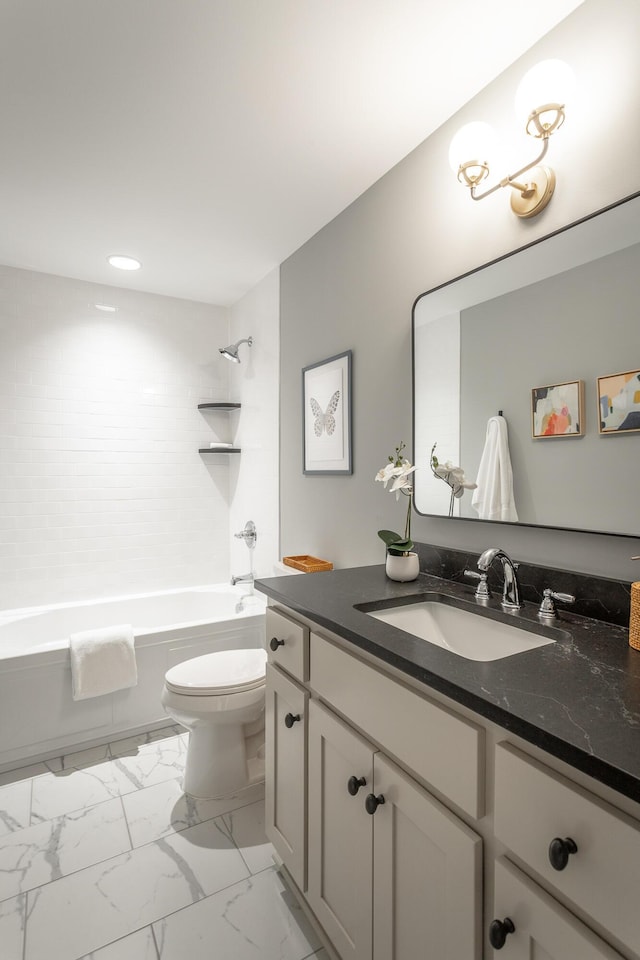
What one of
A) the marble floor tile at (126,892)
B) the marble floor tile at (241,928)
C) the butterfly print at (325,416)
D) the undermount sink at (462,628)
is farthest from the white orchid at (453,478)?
the marble floor tile at (126,892)

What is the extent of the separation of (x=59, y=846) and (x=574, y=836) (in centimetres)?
186

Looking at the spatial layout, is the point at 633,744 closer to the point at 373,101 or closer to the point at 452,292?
the point at 452,292

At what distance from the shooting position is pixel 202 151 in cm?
189

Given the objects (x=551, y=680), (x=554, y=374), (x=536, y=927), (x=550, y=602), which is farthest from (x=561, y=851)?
(x=554, y=374)

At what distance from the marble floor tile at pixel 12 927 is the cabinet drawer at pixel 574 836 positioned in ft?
4.77

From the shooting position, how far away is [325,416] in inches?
94.8

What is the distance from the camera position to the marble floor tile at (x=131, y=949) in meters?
1.36

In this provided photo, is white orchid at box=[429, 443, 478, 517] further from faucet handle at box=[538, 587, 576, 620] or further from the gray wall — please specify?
faucet handle at box=[538, 587, 576, 620]

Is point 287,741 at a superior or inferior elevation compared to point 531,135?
inferior

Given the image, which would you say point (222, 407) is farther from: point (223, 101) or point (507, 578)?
point (507, 578)

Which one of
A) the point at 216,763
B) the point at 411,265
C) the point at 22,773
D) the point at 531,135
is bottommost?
the point at 22,773

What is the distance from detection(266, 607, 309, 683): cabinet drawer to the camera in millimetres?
1377

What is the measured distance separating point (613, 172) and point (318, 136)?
1.04m

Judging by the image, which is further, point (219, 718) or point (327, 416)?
point (327, 416)
